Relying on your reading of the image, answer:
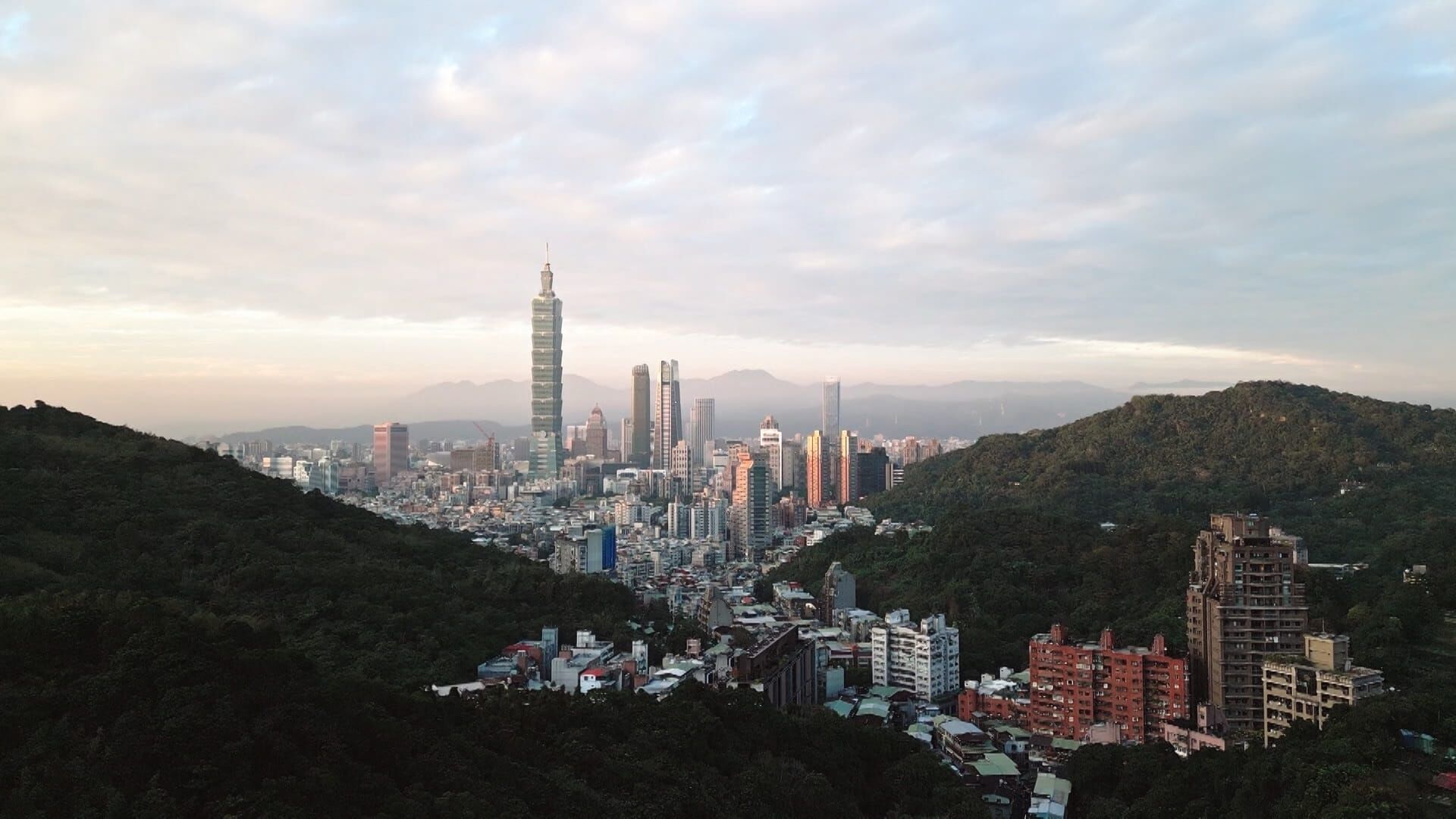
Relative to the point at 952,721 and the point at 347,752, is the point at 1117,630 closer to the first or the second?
the point at 952,721

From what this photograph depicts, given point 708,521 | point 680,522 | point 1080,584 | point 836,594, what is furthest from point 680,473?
point 1080,584

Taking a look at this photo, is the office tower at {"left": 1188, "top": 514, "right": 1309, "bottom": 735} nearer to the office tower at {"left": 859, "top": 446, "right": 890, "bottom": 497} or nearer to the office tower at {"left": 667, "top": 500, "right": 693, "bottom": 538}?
the office tower at {"left": 667, "top": 500, "right": 693, "bottom": 538}

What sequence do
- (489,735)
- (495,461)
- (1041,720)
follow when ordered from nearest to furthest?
(489,735), (1041,720), (495,461)

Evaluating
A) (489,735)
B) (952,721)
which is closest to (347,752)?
(489,735)

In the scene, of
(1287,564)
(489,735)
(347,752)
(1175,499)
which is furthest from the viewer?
(1175,499)

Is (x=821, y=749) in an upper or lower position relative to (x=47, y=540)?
lower

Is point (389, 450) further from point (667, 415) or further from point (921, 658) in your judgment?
point (921, 658)
